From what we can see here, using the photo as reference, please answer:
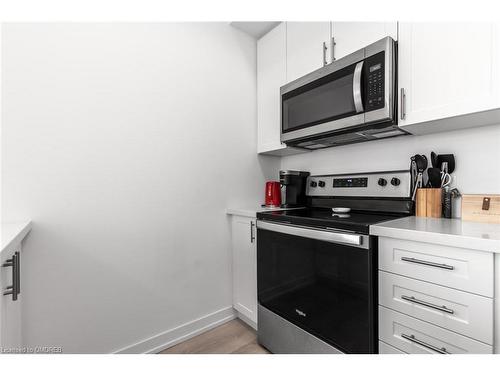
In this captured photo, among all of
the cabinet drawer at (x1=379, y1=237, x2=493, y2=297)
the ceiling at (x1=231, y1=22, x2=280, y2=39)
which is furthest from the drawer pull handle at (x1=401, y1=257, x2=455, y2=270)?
the ceiling at (x1=231, y1=22, x2=280, y2=39)

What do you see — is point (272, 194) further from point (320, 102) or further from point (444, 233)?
point (444, 233)

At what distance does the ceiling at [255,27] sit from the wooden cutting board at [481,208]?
1810mm

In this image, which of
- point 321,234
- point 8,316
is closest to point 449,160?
point 321,234

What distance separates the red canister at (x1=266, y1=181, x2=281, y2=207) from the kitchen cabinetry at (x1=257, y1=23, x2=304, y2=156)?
0.29 meters

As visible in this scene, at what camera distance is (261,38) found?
218 cm

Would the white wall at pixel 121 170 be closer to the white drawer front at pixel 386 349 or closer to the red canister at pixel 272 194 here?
the red canister at pixel 272 194

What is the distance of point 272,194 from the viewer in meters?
2.06

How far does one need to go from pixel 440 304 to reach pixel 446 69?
1020 mm

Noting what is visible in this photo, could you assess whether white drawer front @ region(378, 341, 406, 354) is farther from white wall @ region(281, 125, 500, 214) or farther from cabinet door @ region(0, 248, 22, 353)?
cabinet door @ region(0, 248, 22, 353)

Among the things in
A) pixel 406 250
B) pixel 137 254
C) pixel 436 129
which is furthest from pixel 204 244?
pixel 436 129

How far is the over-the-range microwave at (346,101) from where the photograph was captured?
1.30 m

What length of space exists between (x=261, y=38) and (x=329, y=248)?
6.11 ft

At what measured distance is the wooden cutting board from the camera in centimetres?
118

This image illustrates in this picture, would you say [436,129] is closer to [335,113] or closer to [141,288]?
[335,113]
